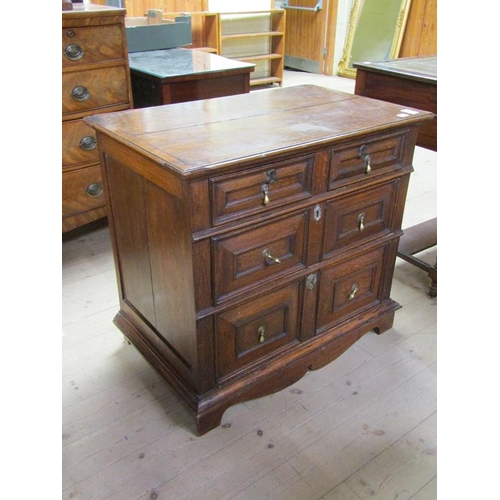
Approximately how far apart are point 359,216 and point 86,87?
132cm

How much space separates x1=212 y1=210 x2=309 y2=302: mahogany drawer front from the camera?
1.28 metres

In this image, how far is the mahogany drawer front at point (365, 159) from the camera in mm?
1410

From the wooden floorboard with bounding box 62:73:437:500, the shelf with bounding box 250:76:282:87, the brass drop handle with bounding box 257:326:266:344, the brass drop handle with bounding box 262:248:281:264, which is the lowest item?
the wooden floorboard with bounding box 62:73:437:500

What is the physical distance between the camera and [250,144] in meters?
1.25

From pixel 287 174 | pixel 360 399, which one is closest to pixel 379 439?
pixel 360 399

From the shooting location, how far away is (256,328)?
4.88 feet

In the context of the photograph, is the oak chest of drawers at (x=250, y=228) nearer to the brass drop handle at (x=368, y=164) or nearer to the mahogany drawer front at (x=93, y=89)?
the brass drop handle at (x=368, y=164)

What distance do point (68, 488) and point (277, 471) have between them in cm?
57

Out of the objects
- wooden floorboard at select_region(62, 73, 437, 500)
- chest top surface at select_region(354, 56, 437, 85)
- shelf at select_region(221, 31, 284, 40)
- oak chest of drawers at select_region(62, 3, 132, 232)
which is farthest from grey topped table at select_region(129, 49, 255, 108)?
shelf at select_region(221, 31, 284, 40)

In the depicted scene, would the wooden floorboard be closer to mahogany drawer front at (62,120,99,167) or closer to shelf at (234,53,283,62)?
mahogany drawer front at (62,120,99,167)

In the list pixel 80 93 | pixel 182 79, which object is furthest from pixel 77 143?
A: pixel 182 79

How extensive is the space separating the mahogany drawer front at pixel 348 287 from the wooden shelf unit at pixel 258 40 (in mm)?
4057

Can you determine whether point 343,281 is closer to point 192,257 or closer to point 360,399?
point 360,399

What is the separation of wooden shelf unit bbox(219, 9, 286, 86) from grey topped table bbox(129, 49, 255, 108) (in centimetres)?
289
